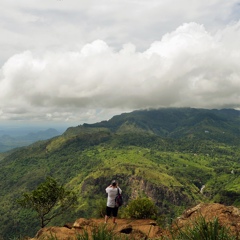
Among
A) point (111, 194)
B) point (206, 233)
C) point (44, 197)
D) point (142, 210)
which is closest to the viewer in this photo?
point (206, 233)

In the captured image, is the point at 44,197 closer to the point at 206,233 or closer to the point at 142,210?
the point at 142,210

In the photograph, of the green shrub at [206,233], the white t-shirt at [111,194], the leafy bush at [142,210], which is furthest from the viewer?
the leafy bush at [142,210]

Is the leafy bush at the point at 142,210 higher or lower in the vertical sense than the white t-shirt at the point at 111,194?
lower

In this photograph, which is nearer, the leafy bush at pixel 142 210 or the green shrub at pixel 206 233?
the green shrub at pixel 206 233

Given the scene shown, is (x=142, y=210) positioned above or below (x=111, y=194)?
below

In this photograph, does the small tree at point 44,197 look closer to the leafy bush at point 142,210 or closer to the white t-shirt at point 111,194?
the leafy bush at point 142,210

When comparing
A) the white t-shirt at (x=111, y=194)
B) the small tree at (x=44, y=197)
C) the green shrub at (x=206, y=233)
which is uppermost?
the green shrub at (x=206, y=233)

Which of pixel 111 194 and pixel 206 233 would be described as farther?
pixel 111 194

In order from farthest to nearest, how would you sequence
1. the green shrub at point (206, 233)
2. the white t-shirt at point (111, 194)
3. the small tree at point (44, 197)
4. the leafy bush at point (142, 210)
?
the small tree at point (44, 197) < the leafy bush at point (142, 210) < the white t-shirt at point (111, 194) < the green shrub at point (206, 233)

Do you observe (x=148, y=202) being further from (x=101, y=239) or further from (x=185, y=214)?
(x=101, y=239)

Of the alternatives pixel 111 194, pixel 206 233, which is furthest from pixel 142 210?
pixel 206 233

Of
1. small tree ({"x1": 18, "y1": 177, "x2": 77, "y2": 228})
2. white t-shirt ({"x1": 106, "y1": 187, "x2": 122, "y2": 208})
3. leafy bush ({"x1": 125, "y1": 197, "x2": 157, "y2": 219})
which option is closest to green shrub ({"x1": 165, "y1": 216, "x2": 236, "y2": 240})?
white t-shirt ({"x1": 106, "y1": 187, "x2": 122, "y2": 208})

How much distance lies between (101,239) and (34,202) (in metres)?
44.1

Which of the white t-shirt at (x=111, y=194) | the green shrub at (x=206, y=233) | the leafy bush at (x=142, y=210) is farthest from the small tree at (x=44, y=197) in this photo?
the green shrub at (x=206, y=233)
